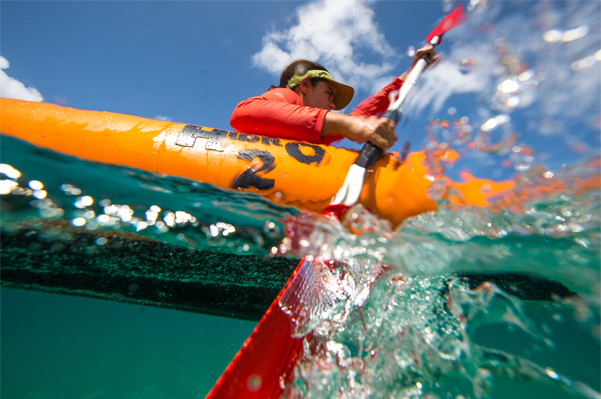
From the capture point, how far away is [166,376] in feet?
13.7

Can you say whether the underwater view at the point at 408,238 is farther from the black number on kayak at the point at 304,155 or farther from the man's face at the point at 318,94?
the man's face at the point at 318,94

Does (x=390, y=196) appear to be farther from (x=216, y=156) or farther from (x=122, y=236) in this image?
(x=122, y=236)

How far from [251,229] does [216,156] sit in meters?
0.61

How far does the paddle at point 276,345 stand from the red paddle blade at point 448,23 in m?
1.21

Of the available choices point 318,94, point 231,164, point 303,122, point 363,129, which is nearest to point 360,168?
point 363,129

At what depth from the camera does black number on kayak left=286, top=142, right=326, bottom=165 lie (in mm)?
1534

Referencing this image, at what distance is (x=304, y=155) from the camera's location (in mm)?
1555

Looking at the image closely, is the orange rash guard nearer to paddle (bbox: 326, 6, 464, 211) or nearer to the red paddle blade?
paddle (bbox: 326, 6, 464, 211)

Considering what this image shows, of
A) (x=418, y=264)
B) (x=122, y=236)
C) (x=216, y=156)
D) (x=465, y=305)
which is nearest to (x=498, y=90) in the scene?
(x=418, y=264)

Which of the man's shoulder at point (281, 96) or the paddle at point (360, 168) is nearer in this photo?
the paddle at point (360, 168)

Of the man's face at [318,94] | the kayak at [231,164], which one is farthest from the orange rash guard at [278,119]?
Answer: the man's face at [318,94]

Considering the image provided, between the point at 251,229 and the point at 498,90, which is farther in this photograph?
the point at 251,229

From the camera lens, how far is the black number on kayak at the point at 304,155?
5.03 feet

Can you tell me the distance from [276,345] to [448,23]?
10.1 ft
